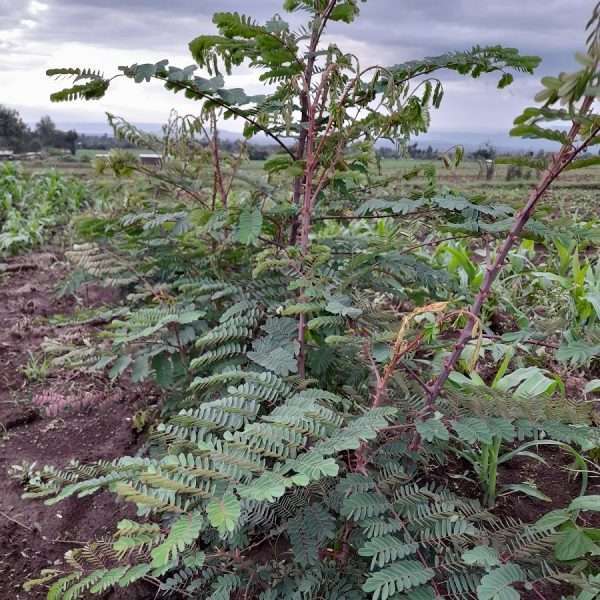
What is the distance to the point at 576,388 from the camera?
222 centimetres

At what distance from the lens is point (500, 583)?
0.92 m

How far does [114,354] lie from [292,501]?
0.74 metres

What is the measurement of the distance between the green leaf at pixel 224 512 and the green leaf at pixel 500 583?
0.40m

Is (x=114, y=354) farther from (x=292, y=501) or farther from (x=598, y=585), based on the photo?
(x=598, y=585)

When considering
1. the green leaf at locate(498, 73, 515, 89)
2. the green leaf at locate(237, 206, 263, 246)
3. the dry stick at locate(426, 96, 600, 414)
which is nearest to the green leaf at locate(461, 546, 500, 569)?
the dry stick at locate(426, 96, 600, 414)

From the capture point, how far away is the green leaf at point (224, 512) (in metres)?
0.82

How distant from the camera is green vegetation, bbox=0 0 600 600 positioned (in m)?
0.99

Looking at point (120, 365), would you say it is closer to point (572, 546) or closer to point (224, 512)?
point (224, 512)

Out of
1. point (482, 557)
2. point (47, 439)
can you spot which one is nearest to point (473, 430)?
point (482, 557)

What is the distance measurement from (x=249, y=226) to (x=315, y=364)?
1.26ft

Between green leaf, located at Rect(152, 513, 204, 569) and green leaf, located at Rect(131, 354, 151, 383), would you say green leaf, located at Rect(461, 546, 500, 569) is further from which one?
green leaf, located at Rect(131, 354, 151, 383)

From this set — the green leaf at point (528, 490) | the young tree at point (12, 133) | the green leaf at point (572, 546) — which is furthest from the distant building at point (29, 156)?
the green leaf at point (572, 546)

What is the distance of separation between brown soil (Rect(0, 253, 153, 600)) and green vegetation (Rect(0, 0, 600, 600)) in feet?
0.35

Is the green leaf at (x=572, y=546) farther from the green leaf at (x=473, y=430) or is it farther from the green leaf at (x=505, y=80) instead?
the green leaf at (x=505, y=80)
